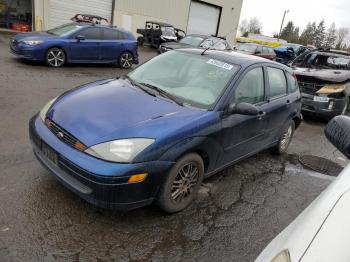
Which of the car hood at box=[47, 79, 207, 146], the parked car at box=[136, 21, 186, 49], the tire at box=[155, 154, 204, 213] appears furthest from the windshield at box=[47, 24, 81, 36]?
the parked car at box=[136, 21, 186, 49]

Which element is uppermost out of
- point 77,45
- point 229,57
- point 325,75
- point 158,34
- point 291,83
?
point 229,57

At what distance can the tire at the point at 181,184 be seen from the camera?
11.0 feet

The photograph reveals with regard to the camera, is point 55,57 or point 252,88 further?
point 55,57

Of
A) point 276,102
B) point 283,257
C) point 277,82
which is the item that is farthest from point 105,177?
point 277,82

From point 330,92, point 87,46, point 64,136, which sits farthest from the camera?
point 87,46

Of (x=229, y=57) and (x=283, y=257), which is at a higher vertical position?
(x=229, y=57)

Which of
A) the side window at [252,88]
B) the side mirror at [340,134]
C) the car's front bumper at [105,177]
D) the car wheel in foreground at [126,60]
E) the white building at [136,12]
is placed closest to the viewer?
the side mirror at [340,134]

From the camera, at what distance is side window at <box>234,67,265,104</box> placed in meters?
4.15

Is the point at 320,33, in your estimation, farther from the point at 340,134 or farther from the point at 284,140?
the point at 340,134

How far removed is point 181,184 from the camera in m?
3.59

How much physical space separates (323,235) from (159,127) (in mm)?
2039

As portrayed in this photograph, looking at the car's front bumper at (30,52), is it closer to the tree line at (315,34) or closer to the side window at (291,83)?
the side window at (291,83)

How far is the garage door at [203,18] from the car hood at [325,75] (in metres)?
21.0

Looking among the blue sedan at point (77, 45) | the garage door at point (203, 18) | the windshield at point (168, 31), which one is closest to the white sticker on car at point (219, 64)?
the blue sedan at point (77, 45)
